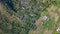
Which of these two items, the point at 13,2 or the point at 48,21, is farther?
the point at 13,2

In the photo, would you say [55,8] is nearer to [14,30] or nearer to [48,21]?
[48,21]

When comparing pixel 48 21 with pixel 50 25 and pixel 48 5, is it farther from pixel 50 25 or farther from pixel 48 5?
pixel 48 5

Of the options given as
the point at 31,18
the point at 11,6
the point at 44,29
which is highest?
the point at 11,6

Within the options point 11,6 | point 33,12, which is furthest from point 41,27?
point 11,6

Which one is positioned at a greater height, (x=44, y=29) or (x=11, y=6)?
(x=11, y=6)

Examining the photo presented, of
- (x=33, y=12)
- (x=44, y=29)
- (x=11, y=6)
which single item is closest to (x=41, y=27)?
(x=44, y=29)

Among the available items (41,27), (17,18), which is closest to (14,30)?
(17,18)

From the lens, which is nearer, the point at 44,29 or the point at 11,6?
the point at 44,29

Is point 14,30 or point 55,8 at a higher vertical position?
point 55,8
